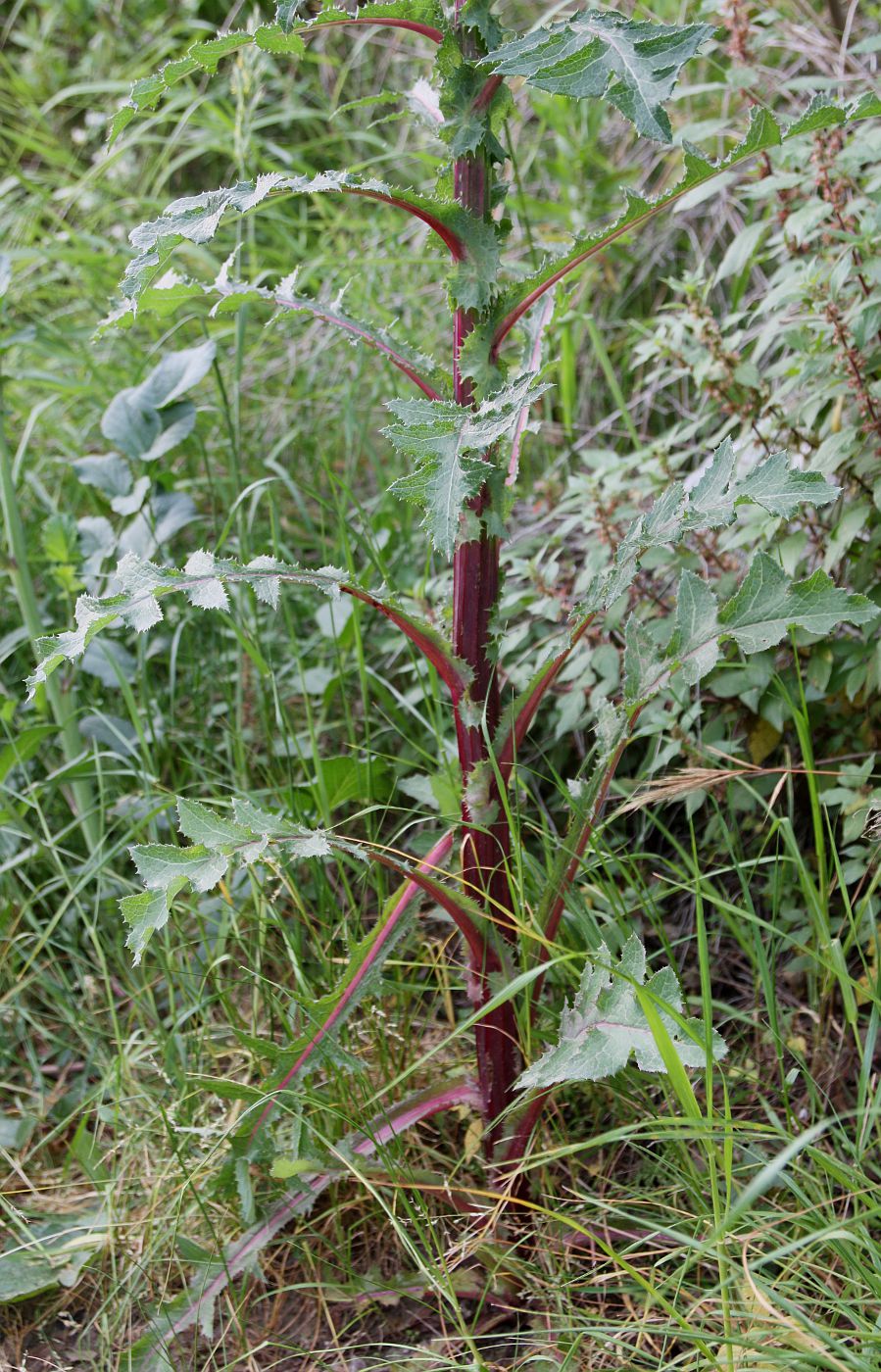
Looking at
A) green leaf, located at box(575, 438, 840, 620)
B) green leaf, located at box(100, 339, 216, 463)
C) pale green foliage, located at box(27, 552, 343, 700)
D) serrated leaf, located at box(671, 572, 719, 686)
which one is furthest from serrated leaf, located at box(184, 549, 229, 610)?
green leaf, located at box(100, 339, 216, 463)

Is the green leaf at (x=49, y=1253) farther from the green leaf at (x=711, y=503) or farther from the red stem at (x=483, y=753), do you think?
the green leaf at (x=711, y=503)

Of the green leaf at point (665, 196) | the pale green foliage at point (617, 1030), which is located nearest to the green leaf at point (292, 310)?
the green leaf at point (665, 196)

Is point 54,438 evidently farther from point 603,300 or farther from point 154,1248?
point 154,1248

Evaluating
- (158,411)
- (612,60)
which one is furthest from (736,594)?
(158,411)

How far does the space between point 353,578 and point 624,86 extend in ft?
1.75

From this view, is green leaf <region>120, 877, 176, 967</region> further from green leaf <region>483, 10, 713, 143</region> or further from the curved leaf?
green leaf <region>483, 10, 713, 143</region>

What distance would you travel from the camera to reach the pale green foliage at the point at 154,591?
1.17 meters

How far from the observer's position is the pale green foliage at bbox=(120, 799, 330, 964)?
3.93 feet

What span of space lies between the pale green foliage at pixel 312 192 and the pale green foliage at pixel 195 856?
1.82 feet

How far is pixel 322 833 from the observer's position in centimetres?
123

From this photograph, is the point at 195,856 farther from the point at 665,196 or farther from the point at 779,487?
the point at 665,196

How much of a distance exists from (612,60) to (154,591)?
643 mm

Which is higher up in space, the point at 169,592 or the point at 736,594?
the point at 169,592

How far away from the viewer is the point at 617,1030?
111 centimetres
